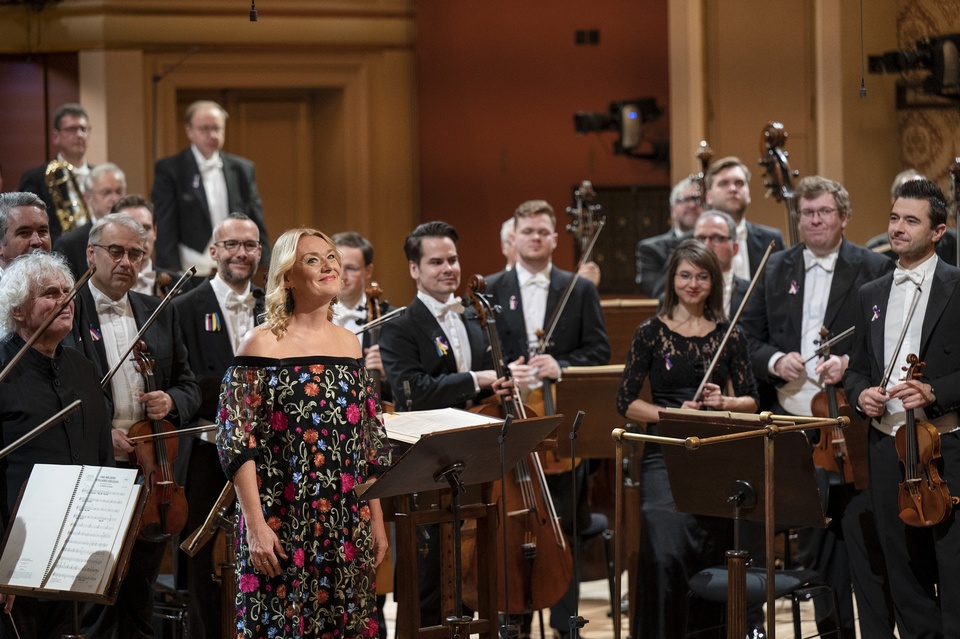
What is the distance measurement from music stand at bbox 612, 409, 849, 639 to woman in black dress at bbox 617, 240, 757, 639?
49 centimetres

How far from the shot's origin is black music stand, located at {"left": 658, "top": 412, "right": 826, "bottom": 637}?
340 cm

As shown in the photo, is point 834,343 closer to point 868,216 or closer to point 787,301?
point 787,301

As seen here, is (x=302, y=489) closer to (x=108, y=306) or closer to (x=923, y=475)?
(x=108, y=306)

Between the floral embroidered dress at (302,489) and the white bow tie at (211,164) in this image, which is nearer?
the floral embroidered dress at (302,489)

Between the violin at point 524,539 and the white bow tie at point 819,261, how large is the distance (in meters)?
1.22

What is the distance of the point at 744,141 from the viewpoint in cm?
702

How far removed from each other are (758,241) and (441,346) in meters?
1.84

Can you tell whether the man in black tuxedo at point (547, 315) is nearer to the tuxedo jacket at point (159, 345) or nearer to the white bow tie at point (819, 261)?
the white bow tie at point (819, 261)

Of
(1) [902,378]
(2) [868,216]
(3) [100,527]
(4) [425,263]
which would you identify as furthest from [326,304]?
(2) [868,216]

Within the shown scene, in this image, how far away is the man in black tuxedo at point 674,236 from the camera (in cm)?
606

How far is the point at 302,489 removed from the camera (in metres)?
3.16

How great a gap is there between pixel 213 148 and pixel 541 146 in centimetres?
271

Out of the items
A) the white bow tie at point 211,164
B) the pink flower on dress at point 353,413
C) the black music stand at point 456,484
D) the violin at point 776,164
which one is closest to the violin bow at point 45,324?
the pink flower on dress at point 353,413

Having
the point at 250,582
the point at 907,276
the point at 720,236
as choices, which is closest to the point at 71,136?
the point at 720,236
